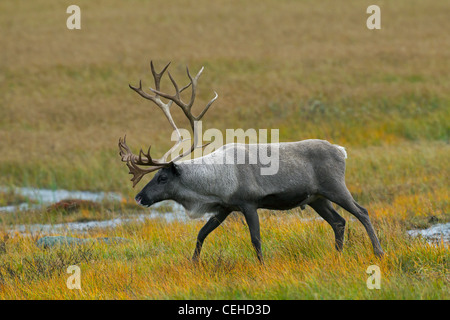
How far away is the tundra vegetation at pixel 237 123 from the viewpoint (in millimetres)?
7613

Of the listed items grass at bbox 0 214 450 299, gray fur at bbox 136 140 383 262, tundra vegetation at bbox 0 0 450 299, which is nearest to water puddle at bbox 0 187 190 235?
tundra vegetation at bbox 0 0 450 299

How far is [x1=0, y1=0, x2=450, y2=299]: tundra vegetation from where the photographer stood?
25.0ft

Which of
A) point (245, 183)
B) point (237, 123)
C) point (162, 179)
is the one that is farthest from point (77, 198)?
point (245, 183)

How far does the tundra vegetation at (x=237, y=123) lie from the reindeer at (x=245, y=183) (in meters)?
0.52

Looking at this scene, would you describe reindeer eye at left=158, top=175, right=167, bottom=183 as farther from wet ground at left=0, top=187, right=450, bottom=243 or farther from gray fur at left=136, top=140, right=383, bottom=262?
wet ground at left=0, top=187, right=450, bottom=243

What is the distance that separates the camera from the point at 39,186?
722 inches

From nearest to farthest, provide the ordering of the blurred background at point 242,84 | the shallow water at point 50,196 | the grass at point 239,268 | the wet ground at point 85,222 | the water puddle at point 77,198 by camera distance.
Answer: the grass at point 239,268, the wet ground at point 85,222, the water puddle at point 77,198, the shallow water at point 50,196, the blurred background at point 242,84

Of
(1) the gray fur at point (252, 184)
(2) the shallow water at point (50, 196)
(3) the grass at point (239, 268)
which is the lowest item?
(2) the shallow water at point (50, 196)

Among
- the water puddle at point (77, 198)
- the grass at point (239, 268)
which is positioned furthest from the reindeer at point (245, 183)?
the water puddle at point (77, 198)

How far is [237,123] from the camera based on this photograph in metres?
23.5

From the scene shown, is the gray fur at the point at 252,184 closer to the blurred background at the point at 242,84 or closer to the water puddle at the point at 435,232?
the water puddle at the point at 435,232

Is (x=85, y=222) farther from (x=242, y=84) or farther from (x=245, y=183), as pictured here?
(x=242, y=84)

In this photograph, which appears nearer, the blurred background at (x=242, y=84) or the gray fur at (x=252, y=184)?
the gray fur at (x=252, y=184)

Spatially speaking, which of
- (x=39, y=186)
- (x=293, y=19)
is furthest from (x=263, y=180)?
(x=293, y=19)
